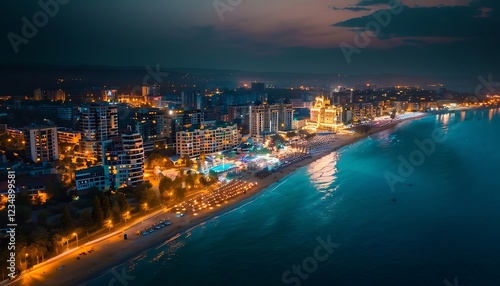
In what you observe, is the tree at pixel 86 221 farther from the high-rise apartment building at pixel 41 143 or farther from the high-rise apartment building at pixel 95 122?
the high-rise apartment building at pixel 95 122

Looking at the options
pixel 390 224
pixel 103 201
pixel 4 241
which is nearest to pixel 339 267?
pixel 390 224

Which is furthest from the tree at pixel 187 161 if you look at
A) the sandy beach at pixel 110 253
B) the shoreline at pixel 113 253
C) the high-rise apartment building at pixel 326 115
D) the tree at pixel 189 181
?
the high-rise apartment building at pixel 326 115

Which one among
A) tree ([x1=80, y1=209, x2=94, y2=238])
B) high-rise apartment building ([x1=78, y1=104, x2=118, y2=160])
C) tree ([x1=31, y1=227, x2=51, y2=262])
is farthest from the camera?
high-rise apartment building ([x1=78, y1=104, x2=118, y2=160])

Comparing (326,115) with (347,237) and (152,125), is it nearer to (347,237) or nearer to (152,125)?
(152,125)

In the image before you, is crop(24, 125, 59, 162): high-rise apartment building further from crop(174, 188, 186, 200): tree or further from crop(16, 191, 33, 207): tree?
crop(174, 188, 186, 200): tree

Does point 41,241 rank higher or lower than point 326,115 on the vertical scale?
lower

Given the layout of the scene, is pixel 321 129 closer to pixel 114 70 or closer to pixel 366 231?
pixel 366 231

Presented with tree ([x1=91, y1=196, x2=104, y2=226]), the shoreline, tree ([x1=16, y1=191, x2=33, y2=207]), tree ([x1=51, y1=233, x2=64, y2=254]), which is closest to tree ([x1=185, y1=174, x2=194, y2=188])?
the shoreline

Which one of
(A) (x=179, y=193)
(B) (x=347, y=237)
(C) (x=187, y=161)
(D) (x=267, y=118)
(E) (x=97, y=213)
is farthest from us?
(D) (x=267, y=118)

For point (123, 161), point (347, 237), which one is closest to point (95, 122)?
point (123, 161)
